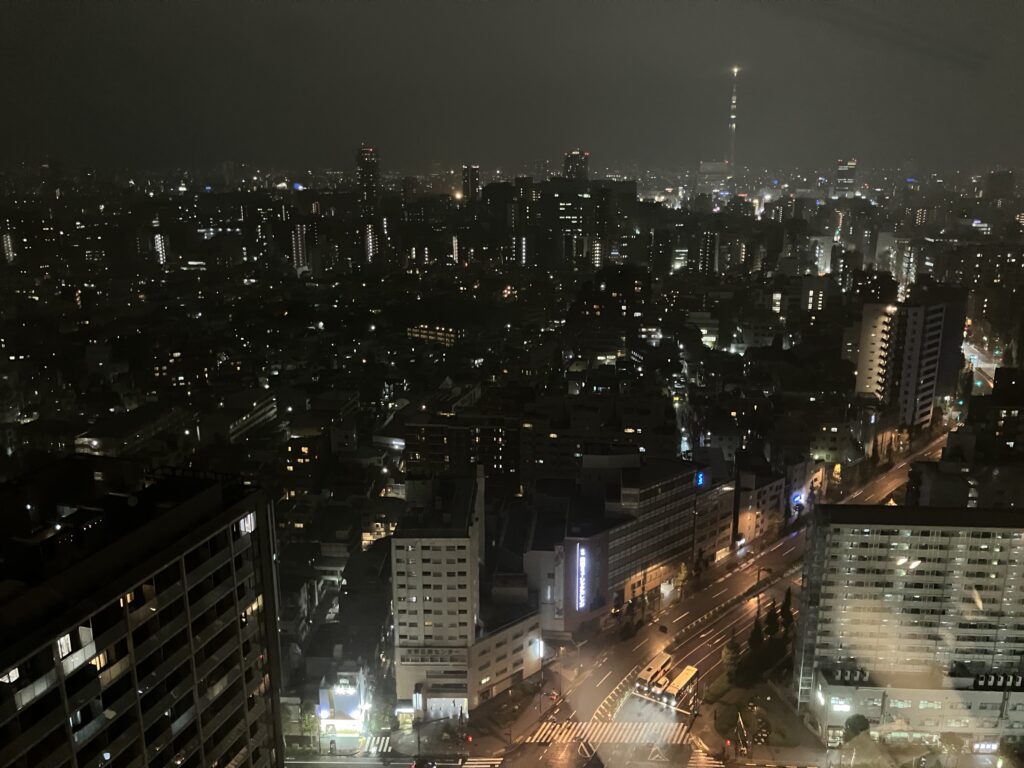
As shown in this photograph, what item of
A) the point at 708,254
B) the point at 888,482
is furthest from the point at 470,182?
the point at 888,482

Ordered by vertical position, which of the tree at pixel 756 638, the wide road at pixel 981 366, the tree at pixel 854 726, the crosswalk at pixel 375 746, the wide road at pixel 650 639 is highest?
the wide road at pixel 981 366

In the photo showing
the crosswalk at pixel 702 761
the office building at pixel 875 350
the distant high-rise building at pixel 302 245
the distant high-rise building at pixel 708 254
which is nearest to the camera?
the crosswalk at pixel 702 761

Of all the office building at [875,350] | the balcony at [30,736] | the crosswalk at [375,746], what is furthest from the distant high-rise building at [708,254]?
the balcony at [30,736]

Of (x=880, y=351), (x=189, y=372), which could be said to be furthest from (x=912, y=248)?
(x=189, y=372)

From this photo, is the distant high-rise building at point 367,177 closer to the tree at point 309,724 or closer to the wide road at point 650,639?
the wide road at point 650,639

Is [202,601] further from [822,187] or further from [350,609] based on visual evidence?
[822,187]

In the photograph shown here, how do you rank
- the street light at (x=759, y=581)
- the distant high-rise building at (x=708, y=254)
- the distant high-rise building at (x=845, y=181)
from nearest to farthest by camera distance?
the street light at (x=759, y=581) → the distant high-rise building at (x=708, y=254) → the distant high-rise building at (x=845, y=181)

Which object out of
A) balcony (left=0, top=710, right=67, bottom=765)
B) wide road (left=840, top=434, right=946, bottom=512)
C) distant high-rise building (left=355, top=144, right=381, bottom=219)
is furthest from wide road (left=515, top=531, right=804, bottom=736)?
distant high-rise building (left=355, top=144, right=381, bottom=219)

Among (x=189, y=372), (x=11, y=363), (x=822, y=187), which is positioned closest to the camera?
(x=11, y=363)

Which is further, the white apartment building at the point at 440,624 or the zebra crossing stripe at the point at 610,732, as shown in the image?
the white apartment building at the point at 440,624
